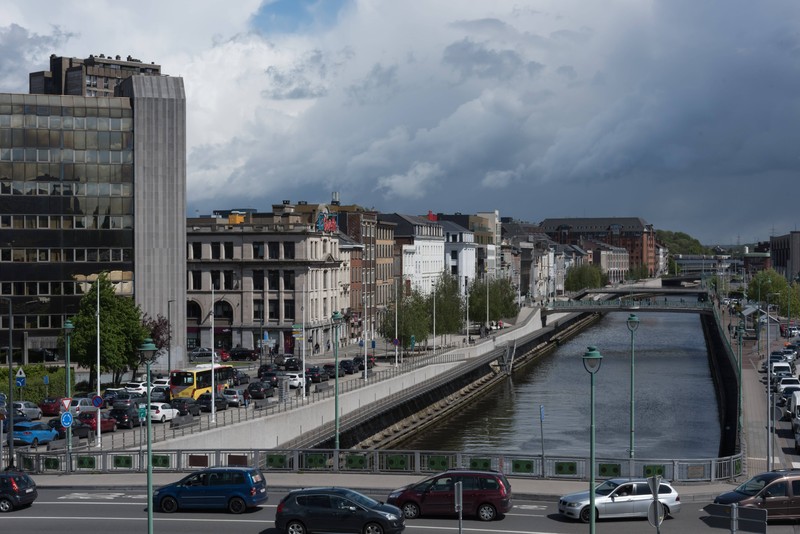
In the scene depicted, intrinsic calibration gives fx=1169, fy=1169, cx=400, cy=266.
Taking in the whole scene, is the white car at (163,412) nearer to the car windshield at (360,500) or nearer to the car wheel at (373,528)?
the car windshield at (360,500)

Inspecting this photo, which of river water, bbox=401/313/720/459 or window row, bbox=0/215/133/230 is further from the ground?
window row, bbox=0/215/133/230

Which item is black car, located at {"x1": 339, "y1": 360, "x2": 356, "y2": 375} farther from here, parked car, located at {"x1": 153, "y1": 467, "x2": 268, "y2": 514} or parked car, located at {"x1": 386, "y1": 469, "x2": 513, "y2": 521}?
parked car, located at {"x1": 386, "y1": 469, "x2": 513, "y2": 521}

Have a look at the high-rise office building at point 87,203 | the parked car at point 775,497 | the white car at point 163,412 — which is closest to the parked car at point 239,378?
the high-rise office building at point 87,203

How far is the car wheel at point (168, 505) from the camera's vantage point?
35.4m

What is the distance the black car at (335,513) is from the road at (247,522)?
113 cm

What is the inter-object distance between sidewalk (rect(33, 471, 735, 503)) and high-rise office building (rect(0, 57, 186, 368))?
48.5 m

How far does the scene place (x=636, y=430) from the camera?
8262 centimetres

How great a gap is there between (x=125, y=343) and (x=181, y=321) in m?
15.5

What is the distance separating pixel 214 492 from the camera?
35.5 metres

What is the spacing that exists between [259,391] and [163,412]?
13967mm

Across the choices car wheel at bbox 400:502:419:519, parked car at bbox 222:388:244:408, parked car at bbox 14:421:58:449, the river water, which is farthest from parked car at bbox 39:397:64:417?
car wheel at bbox 400:502:419:519

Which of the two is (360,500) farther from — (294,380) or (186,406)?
(294,380)

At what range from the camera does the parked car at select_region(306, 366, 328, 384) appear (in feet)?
282

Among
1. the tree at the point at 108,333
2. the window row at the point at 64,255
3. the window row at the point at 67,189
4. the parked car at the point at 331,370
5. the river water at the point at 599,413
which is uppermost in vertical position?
the window row at the point at 67,189
